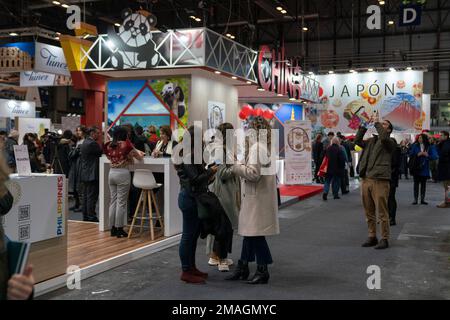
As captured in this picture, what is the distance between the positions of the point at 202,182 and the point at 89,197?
3669 mm

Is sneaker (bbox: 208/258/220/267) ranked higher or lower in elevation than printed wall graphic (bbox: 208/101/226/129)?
lower

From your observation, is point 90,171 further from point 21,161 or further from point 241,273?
point 241,273

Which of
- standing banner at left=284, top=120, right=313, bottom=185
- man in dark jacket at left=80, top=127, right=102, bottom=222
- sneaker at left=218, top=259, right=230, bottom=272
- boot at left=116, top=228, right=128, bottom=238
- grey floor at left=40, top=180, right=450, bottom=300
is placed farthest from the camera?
standing banner at left=284, top=120, right=313, bottom=185

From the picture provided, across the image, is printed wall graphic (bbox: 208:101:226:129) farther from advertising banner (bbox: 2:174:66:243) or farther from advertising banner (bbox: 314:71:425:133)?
advertising banner (bbox: 314:71:425:133)

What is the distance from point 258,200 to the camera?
14.0 feet

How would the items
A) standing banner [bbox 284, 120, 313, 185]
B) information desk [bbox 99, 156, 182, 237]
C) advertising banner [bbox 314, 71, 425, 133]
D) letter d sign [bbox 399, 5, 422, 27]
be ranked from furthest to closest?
advertising banner [bbox 314, 71, 425, 133], standing banner [bbox 284, 120, 313, 185], letter d sign [bbox 399, 5, 422, 27], information desk [bbox 99, 156, 182, 237]

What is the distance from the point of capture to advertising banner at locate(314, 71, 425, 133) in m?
16.7

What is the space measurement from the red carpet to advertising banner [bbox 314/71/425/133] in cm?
563

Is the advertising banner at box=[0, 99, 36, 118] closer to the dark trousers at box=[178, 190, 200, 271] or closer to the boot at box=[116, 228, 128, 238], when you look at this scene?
the boot at box=[116, 228, 128, 238]

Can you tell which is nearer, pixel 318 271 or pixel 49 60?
pixel 318 271

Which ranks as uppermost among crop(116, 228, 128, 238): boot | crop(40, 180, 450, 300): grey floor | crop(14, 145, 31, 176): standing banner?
crop(14, 145, 31, 176): standing banner

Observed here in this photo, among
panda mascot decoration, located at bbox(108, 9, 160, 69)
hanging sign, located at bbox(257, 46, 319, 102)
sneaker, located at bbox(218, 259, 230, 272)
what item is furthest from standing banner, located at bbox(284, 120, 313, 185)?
sneaker, located at bbox(218, 259, 230, 272)

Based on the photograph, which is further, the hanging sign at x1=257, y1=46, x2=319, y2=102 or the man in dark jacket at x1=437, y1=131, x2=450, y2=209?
the hanging sign at x1=257, y1=46, x2=319, y2=102

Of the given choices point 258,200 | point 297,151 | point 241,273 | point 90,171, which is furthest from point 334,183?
point 258,200
